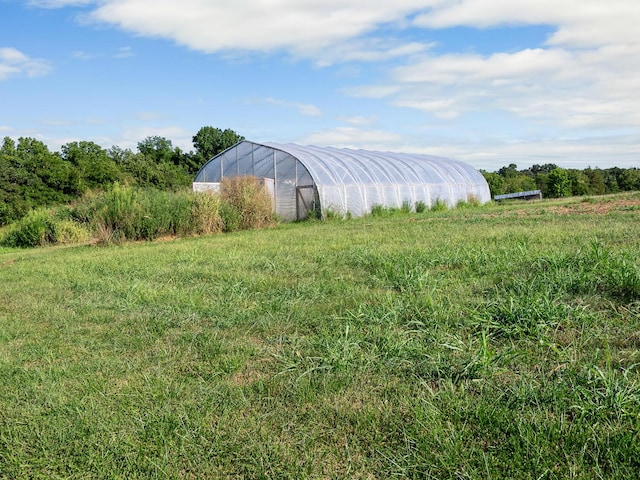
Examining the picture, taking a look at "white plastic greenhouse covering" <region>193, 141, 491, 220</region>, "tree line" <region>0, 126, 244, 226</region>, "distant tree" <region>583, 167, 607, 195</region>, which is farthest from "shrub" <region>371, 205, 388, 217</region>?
"distant tree" <region>583, 167, 607, 195</region>

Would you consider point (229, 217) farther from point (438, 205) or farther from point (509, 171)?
point (509, 171)

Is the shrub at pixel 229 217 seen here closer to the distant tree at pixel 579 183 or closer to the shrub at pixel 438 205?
the shrub at pixel 438 205

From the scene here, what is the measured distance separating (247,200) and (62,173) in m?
22.7

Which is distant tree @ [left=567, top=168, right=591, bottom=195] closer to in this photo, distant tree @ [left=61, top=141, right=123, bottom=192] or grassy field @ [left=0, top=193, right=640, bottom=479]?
distant tree @ [left=61, top=141, right=123, bottom=192]

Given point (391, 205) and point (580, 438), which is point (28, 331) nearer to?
point (580, 438)

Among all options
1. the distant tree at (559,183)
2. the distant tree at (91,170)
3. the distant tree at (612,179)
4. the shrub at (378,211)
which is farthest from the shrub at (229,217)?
the distant tree at (612,179)

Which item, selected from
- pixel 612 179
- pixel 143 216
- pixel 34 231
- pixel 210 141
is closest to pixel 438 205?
pixel 143 216

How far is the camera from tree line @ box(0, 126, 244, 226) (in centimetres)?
3250

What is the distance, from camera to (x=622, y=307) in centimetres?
389

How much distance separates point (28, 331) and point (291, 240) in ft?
22.5

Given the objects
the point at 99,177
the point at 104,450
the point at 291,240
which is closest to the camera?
the point at 104,450

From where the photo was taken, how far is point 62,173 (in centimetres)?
3444

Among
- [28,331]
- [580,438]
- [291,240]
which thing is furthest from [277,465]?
[291,240]

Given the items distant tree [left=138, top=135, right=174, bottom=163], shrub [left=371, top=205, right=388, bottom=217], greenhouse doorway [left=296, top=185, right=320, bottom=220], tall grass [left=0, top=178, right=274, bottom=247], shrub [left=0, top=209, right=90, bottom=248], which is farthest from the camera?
distant tree [left=138, top=135, right=174, bottom=163]
